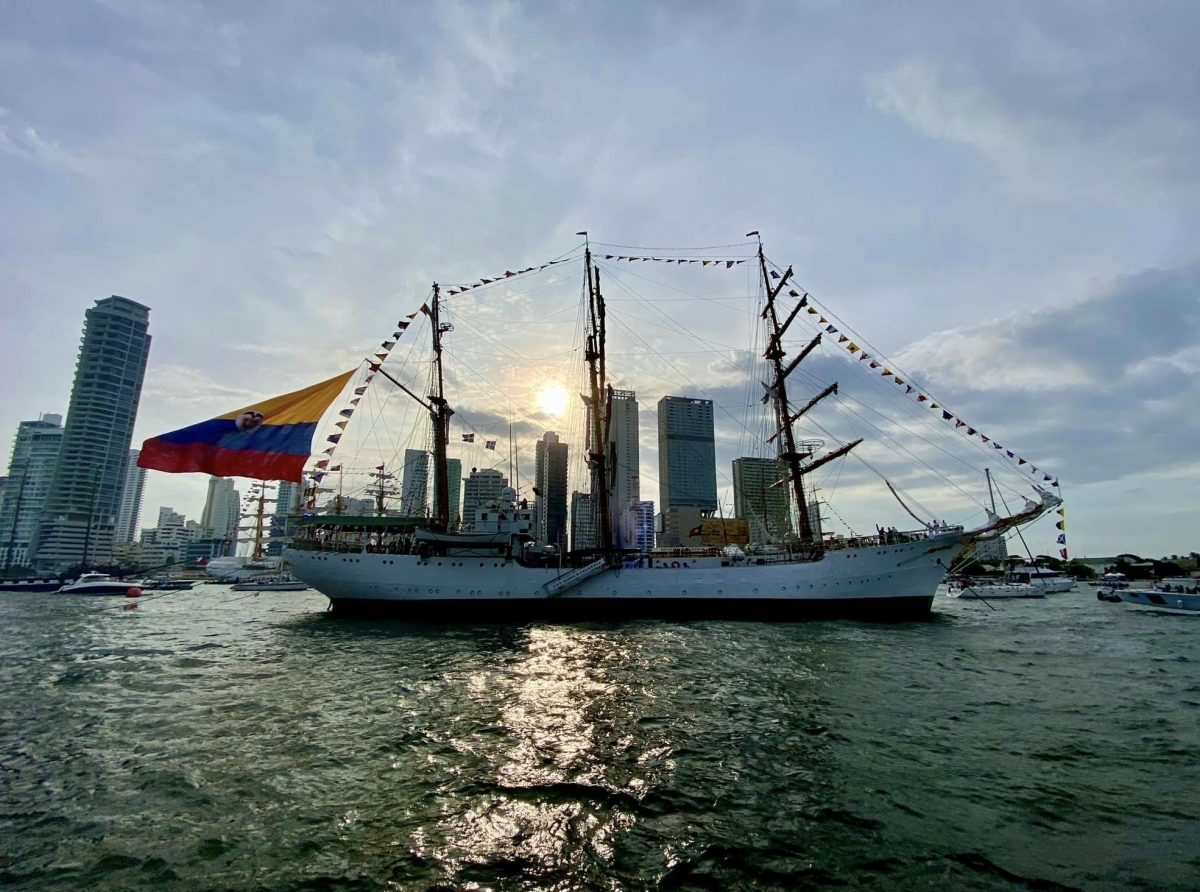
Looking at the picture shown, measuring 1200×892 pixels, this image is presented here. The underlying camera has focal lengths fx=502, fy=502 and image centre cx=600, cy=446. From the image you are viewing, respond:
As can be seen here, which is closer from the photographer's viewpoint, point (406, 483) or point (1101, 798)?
point (1101, 798)

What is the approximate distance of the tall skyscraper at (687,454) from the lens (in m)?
120

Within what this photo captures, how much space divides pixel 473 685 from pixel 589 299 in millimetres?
30837

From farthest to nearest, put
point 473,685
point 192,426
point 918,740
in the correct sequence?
1. point 192,426
2. point 473,685
3. point 918,740

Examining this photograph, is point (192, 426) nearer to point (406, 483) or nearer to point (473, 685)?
point (473, 685)

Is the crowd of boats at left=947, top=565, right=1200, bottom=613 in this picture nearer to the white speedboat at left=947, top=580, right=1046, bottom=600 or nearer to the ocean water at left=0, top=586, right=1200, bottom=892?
the white speedboat at left=947, top=580, right=1046, bottom=600

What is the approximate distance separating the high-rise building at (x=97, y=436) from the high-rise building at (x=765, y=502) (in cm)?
15584

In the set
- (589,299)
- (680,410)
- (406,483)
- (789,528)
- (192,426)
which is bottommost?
(789,528)

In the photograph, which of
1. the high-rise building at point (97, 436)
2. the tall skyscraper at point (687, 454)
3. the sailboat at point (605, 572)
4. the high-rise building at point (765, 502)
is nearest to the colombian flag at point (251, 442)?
the sailboat at point (605, 572)

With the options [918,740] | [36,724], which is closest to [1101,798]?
[918,740]

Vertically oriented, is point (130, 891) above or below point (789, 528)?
below

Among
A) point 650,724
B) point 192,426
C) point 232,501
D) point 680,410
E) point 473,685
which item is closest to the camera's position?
point 650,724

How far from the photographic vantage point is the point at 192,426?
22109 millimetres

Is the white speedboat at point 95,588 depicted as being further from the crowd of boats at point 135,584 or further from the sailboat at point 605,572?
the sailboat at point 605,572

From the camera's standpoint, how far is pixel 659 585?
3203cm
